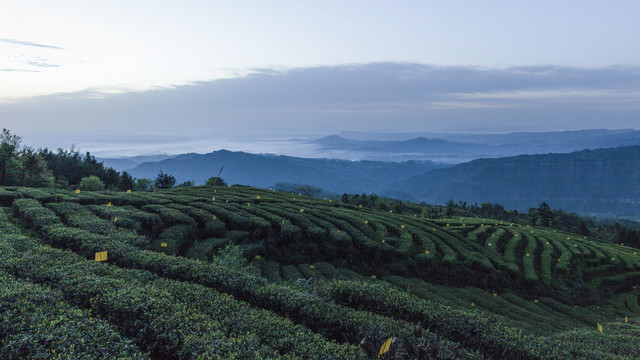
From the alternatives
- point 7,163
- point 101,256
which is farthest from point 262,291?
point 7,163

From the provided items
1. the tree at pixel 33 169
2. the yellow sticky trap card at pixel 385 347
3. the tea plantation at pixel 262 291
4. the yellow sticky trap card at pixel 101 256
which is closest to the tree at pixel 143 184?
the tree at pixel 33 169

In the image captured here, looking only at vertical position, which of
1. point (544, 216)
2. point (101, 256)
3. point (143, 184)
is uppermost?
point (101, 256)

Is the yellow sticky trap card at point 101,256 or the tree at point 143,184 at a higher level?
the yellow sticky trap card at point 101,256

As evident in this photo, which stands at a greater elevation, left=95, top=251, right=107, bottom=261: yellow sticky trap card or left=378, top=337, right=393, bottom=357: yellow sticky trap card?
left=95, top=251, right=107, bottom=261: yellow sticky trap card

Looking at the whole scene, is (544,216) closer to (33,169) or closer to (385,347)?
(385,347)

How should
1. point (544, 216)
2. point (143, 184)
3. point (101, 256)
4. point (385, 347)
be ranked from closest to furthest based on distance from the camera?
point (385, 347) < point (101, 256) < point (143, 184) < point (544, 216)

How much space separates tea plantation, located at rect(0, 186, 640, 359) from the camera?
7.40 meters

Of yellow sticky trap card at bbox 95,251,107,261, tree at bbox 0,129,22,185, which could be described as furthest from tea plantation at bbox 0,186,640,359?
tree at bbox 0,129,22,185

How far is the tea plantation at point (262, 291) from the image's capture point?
24.3 ft

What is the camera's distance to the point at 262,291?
10422 mm

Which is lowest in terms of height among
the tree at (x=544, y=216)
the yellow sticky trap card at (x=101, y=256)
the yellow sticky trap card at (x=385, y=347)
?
the tree at (x=544, y=216)

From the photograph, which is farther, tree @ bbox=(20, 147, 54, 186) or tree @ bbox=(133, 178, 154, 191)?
tree @ bbox=(133, 178, 154, 191)

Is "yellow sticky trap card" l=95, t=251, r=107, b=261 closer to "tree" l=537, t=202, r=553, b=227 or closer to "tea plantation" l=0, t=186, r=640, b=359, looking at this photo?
"tea plantation" l=0, t=186, r=640, b=359

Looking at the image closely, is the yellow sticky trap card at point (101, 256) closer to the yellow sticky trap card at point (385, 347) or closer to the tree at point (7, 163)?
the yellow sticky trap card at point (385, 347)
